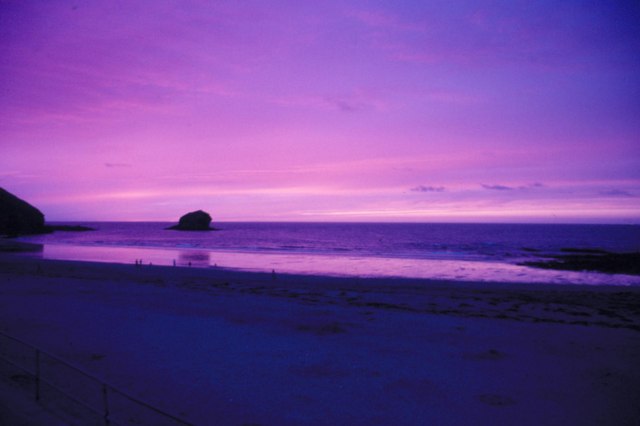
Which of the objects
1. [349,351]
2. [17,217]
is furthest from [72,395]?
[17,217]

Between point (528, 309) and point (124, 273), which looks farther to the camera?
point (124, 273)

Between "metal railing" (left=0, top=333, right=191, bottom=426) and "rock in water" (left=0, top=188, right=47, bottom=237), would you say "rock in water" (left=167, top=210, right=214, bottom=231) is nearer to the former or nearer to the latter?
"rock in water" (left=0, top=188, right=47, bottom=237)

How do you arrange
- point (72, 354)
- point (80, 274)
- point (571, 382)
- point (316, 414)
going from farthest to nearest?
point (80, 274), point (72, 354), point (571, 382), point (316, 414)

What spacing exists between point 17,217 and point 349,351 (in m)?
121

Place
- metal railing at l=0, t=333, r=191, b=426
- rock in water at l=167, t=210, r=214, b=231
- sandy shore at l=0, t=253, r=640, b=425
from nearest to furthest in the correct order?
metal railing at l=0, t=333, r=191, b=426 → sandy shore at l=0, t=253, r=640, b=425 → rock in water at l=167, t=210, r=214, b=231

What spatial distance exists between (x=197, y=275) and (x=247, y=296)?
9600 mm

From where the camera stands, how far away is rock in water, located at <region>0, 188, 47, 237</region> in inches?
3944

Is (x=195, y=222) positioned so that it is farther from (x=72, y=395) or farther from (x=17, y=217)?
(x=72, y=395)

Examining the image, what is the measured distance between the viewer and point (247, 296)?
18031 millimetres

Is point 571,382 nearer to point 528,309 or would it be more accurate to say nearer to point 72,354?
point 528,309

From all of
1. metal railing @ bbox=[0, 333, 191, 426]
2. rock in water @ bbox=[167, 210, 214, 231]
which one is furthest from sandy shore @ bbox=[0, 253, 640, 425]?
rock in water @ bbox=[167, 210, 214, 231]

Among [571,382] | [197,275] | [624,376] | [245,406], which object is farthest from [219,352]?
[197,275]

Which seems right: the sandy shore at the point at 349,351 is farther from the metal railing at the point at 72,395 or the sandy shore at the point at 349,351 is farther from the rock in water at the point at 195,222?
the rock in water at the point at 195,222

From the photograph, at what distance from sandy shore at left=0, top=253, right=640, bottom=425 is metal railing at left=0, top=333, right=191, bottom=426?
13.5 inches
